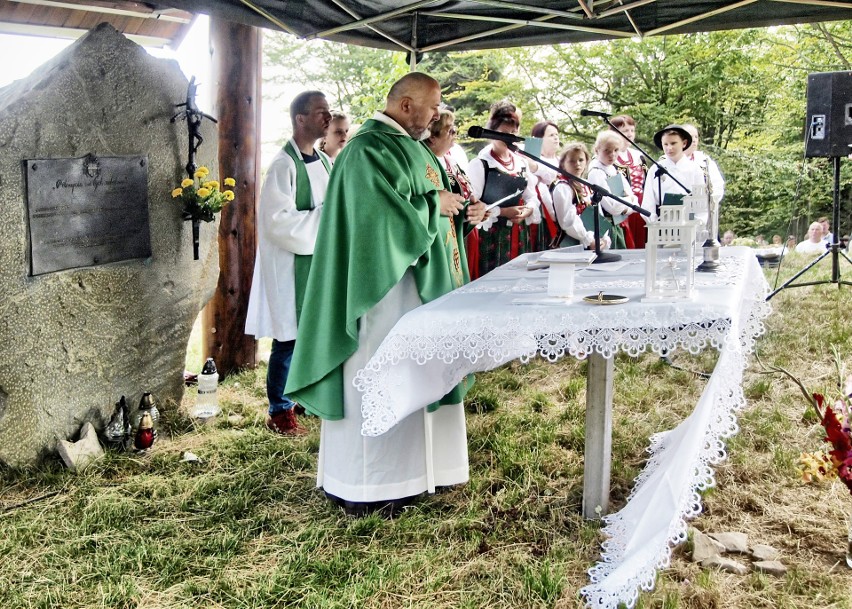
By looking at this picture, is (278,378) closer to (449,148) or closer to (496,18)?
(449,148)

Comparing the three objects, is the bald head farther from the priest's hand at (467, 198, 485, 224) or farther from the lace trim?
the lace trim

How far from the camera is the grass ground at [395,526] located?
2.49 metres

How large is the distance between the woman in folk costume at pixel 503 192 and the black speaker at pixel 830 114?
2.60 metres

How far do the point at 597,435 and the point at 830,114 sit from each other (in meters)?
4.72

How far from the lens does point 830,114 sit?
6.28 m

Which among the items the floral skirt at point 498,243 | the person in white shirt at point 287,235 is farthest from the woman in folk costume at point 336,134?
the floral skirt at point 498,243

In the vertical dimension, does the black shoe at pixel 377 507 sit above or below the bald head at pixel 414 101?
below

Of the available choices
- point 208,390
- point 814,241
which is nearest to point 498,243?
point 208,390

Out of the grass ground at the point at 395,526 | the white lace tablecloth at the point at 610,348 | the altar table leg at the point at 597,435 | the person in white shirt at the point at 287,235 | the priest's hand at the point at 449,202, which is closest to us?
the white lace tablecloth at the point at 610,348

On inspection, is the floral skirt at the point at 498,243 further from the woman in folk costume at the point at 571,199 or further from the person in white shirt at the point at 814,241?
the person in white shirt at the point at 814,241

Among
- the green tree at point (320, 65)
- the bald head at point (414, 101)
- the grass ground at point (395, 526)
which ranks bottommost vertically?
the grass ground at point (395, 526)

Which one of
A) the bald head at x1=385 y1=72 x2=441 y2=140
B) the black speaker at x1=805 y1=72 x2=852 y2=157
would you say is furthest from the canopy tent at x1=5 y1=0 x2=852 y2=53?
the black speaker at x1=805 y1=72 x2=852 y2=157

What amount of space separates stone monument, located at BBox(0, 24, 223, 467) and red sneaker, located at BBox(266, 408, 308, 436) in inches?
23.4

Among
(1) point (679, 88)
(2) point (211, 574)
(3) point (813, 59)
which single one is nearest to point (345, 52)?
(1) point (679, 88)
